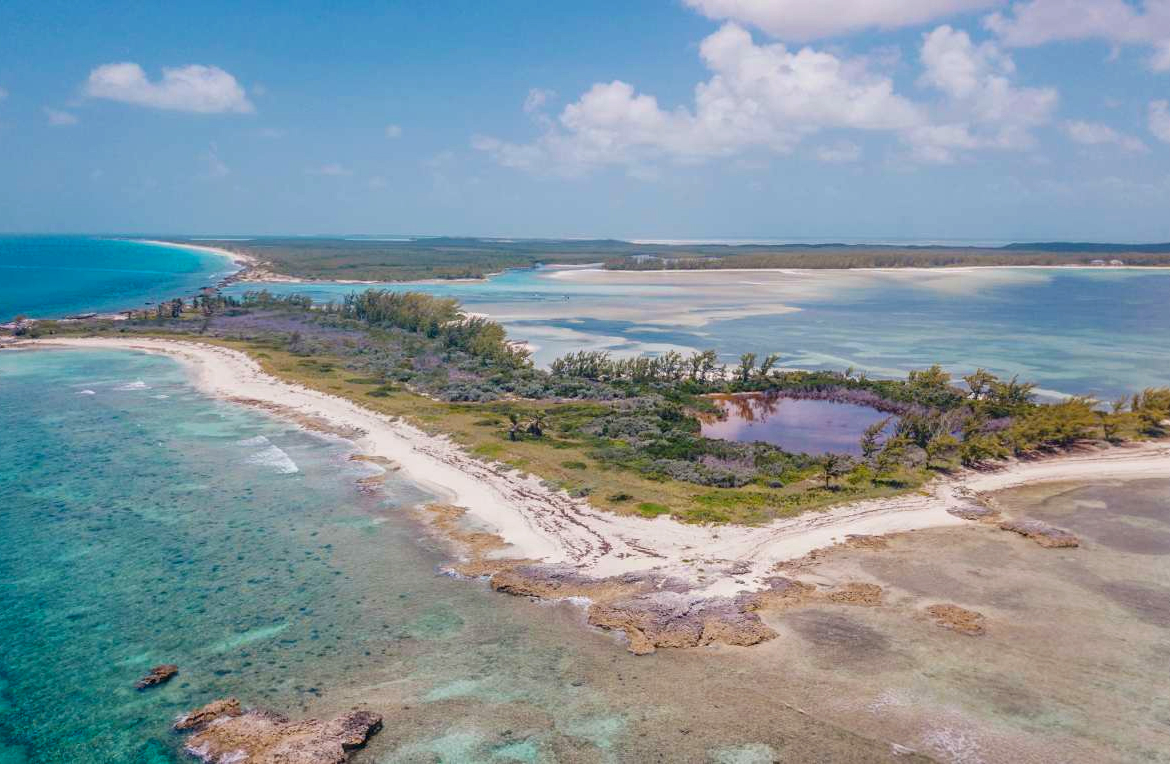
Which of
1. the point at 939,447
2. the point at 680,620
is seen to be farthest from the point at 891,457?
the point at 680,620

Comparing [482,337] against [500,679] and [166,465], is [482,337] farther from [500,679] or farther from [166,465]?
[500,679]

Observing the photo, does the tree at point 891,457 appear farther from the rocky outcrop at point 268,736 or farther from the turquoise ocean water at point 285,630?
the rocky outcrop at point 268,736

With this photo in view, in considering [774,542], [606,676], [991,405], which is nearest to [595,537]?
[774,542]

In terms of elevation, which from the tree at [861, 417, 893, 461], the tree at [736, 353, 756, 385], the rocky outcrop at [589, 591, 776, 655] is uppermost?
the tree at [736, 353, 756, 385]

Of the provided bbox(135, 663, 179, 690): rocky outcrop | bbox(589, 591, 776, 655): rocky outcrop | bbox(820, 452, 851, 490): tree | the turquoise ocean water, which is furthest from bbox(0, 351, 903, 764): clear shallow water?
bbox(820, 452, 851, 490): tree

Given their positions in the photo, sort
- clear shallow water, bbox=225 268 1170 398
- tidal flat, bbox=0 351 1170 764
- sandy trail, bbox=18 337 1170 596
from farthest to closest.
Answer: clear shallow water, bbox=225 268 1170 398
sandy trail, bbox=18 337 1170 596
tidal flat, bbox=0 351 1170 764

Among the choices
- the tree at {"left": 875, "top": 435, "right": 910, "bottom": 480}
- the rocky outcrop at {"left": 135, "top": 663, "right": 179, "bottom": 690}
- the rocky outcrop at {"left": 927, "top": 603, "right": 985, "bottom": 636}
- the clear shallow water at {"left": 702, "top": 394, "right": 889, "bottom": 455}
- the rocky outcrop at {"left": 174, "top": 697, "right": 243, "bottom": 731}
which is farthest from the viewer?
the clear shallow water at {"left": 702, "top": 394, "right": 889, "bottom": 455}

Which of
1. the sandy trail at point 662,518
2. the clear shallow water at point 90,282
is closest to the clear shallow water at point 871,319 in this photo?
the clear shallow water at point 90,282

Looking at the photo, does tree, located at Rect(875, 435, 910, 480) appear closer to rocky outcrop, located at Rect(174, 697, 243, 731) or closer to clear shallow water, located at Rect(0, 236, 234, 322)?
rocky outcrop, located at Rect(174, 697, 243, 731)
